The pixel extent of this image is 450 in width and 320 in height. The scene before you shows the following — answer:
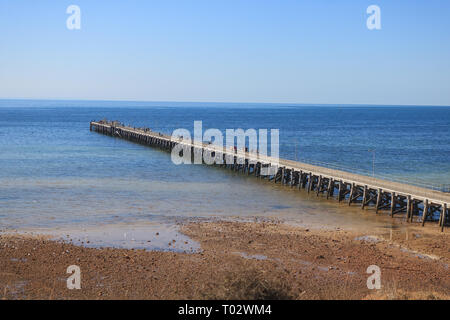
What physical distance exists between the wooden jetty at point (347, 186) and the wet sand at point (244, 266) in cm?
254

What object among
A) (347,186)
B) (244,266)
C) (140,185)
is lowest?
(347,186)

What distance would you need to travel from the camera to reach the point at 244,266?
16469 mm

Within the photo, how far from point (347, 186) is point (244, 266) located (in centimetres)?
2848

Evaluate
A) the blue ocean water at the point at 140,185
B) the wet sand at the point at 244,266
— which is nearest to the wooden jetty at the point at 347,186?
the blue ocean water at the point at 140,185

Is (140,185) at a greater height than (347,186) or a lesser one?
greater

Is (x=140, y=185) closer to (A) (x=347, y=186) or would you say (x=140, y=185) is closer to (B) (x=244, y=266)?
(A) (x=347, y=186)

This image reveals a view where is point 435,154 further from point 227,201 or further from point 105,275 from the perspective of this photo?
Answer: point 105,275

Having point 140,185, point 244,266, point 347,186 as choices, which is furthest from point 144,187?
point 244,266

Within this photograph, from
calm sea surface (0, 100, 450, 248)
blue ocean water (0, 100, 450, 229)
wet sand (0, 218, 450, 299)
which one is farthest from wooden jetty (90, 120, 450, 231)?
wet sand (0, 218, 450, 299)

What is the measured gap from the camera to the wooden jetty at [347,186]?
31.3 meters

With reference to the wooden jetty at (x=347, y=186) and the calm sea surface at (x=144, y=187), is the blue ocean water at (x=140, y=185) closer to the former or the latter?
the calm sea surface at (x=144, y=187)

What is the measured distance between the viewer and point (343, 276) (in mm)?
20984
